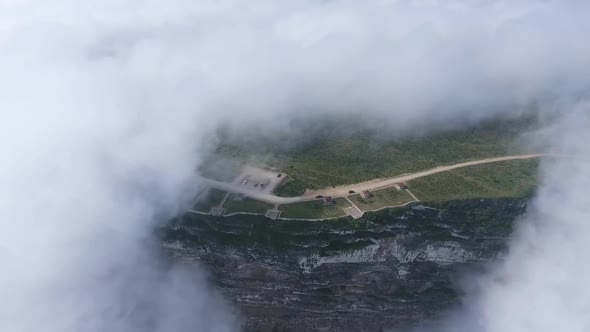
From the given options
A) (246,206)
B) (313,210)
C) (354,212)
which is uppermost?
(354,212)

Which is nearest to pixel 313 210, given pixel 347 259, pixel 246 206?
pixel 347 259

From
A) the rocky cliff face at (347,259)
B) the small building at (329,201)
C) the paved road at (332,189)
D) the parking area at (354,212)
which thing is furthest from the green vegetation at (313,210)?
the rocky cliff face at (347,259)

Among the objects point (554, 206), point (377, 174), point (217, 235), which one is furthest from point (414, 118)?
point (217, 235)

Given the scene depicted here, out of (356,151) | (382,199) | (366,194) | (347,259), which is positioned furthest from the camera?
(356,151)

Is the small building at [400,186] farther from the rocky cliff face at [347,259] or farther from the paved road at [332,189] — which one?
the rocky cliff face at [347,259]

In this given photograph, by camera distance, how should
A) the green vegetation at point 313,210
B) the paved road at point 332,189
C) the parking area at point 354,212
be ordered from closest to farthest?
the parking area at point 354,212, the green vegetation at point 313,210, the paved road at point 332,189

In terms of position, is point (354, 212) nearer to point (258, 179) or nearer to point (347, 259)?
point (347, 259)
